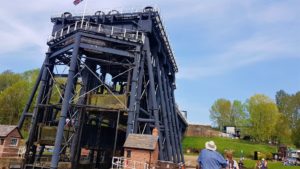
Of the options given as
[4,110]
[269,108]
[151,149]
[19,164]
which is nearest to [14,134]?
[19,164]

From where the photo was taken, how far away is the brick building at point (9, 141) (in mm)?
24753

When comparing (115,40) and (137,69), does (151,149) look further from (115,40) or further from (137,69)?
(115,40)

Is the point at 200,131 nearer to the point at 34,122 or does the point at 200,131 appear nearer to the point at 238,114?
the point at 238,114

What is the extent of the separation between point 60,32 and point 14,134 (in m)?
10.7

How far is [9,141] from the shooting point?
25203 mm

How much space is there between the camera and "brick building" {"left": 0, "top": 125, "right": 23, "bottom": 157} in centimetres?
2475

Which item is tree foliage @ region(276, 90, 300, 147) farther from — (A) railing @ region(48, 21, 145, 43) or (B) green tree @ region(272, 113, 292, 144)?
(A) railing @ region(48, 21, 145, 43)

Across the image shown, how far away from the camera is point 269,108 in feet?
210

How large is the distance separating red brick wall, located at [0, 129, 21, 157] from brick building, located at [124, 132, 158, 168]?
39.5ft

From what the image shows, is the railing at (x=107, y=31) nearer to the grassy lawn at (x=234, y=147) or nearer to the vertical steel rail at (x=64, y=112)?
the vertical steel rail at (x=64, y=112)

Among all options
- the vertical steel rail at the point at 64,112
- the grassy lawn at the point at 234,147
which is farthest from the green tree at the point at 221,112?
the vertical steel rail at the point at 64,112

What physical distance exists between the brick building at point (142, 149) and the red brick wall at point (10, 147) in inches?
474

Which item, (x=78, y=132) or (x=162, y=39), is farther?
(x=162, y=39)

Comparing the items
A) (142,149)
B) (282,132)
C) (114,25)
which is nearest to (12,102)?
(114,25)
